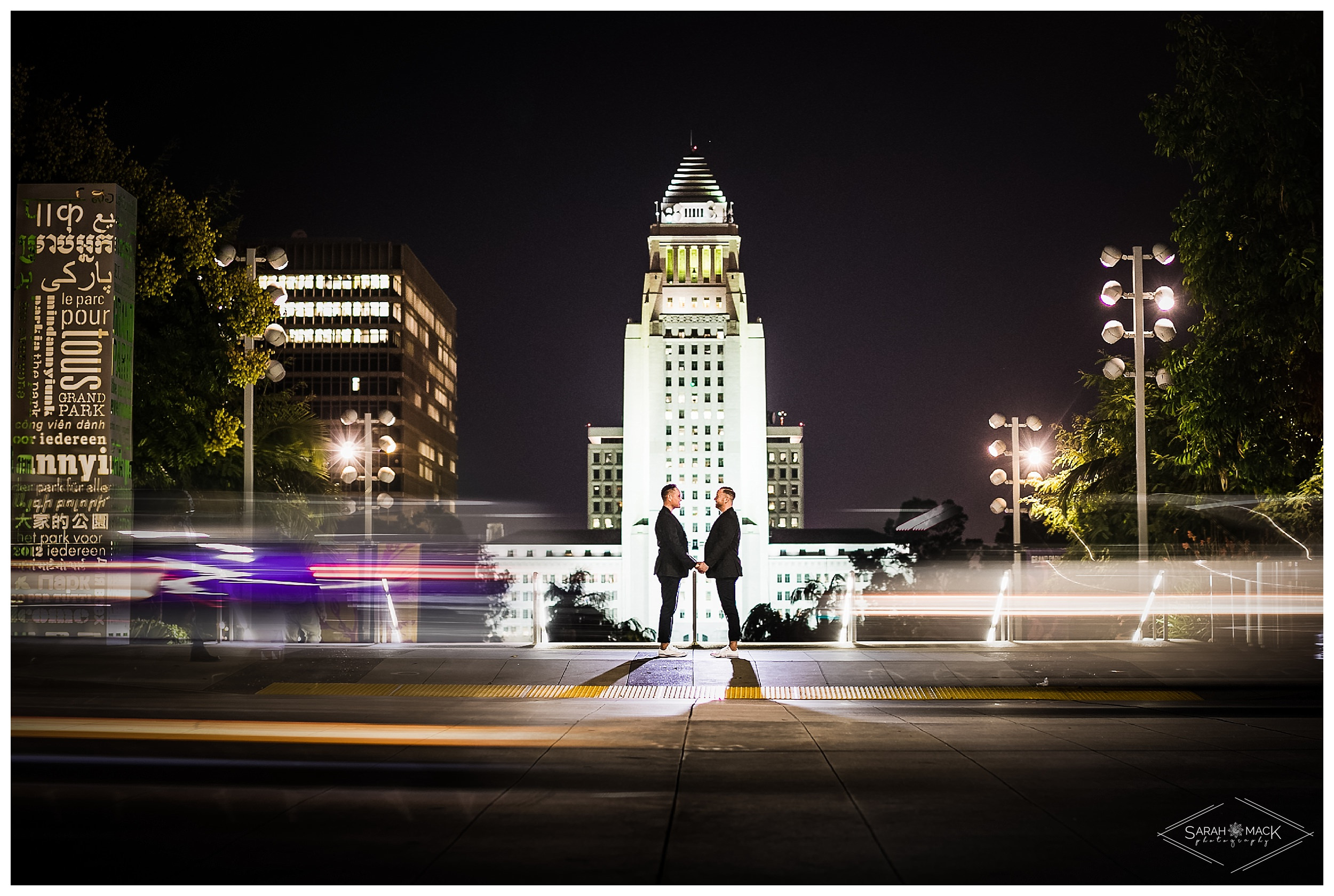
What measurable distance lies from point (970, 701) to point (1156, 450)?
22.2 metres

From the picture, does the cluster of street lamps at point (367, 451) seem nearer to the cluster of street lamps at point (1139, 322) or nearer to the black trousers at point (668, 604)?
the cluster of street lamps at point (1139, 322)

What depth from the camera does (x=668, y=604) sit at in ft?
36.1

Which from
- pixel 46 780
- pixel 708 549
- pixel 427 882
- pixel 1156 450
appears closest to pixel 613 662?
pixel 708 549

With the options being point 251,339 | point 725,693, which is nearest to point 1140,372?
point 725,693

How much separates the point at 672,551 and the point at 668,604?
58cm

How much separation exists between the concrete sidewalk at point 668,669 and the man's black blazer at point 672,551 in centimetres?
88

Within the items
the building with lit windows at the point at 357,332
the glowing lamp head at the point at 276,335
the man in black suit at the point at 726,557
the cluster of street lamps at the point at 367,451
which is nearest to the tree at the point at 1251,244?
the man in black suit at the point at 726,557

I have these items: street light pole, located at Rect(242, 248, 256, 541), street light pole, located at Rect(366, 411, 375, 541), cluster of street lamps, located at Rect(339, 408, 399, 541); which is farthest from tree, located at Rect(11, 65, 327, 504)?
cluster of street lamps, located at Rect(339, 408, 399, 541)

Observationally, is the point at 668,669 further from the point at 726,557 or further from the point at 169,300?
the point at 169,300

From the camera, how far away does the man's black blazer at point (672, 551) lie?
10750 mm

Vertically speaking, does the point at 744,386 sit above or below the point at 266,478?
above

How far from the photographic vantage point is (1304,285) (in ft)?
41.3

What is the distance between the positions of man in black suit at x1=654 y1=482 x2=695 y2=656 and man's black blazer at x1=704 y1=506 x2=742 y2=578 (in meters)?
0.20
